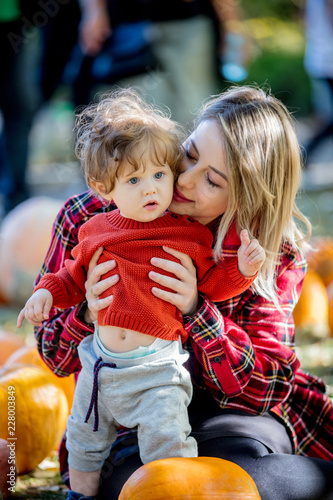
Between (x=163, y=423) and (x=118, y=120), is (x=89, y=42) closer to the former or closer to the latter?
(x=118, y=120)

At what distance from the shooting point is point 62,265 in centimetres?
193

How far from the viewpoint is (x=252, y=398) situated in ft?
6.04

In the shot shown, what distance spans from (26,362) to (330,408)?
4.01 feet

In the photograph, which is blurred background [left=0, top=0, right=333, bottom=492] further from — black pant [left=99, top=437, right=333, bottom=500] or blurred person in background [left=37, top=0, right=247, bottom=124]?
black pant [left=99, top=437, right=333, bottom=500]

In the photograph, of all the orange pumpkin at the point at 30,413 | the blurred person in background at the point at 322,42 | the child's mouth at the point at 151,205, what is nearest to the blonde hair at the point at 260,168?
the child's mouth at the point at 151,205

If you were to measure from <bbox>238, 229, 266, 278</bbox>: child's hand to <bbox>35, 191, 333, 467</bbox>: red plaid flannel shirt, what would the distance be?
13cm

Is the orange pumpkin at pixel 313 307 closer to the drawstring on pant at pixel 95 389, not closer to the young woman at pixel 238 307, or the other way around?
the young woman at pixel 238 307

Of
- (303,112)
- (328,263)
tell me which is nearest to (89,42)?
(328,263)

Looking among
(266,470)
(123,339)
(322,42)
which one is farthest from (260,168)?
(322,42)

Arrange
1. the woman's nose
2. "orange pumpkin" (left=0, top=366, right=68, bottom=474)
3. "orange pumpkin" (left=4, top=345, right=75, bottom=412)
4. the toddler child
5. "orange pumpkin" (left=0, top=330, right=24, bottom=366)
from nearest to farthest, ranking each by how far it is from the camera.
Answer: the toddler child < the woman's nose < "orange pumpkin" (left=0, top=366, right=68, bottom=474) < "orange pumpkin" (left=4, top=345, right=75, bottom=412) < "orange pumpkin" (left=0, top=330, right=24, bottom=366)

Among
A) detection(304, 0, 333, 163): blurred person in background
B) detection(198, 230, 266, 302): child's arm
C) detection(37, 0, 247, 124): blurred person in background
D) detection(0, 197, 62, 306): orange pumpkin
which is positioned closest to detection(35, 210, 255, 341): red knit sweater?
detection(198, 230, 266, 302): child's arm

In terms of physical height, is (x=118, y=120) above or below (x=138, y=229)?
above

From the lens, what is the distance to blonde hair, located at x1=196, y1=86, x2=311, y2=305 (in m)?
1.71

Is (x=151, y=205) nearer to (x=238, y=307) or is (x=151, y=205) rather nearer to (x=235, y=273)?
(x=235, y=273)
